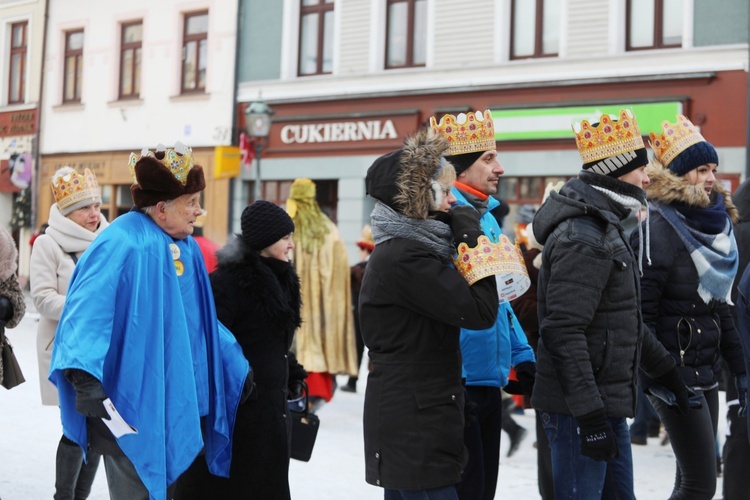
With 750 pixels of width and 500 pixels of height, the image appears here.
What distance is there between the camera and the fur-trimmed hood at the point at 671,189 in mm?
4867

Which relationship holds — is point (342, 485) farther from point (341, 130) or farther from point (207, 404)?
point (341, 130)

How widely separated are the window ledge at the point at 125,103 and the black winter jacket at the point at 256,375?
18268 mm

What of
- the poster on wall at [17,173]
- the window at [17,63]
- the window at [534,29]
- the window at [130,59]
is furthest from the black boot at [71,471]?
the window at [17,63]

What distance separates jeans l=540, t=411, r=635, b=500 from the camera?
3.85 m

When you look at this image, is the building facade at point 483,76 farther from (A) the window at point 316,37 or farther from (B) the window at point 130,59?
(B) the window at point 130,59

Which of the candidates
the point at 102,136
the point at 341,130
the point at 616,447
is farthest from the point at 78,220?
the point at 102,136

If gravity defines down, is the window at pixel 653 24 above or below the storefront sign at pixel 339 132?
above

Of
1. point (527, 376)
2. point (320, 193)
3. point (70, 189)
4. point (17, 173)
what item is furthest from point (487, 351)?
point (17, 173)

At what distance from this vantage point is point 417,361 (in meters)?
3.66

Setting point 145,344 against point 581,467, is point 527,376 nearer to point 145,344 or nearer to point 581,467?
point 581,467

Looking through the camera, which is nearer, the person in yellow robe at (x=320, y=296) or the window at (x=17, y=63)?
the person in yellow robe at (x=320, y=296)

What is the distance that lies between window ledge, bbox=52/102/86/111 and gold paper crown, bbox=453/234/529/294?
839 inches

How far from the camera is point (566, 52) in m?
16.6

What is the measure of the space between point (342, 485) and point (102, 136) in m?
17.9
